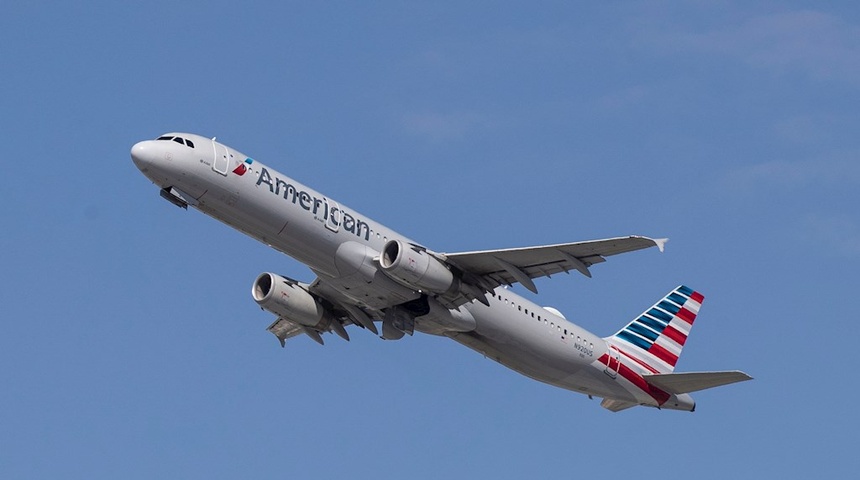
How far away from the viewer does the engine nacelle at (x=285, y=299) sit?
51744 millimetres

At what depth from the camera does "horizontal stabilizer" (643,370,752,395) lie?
5150 cm

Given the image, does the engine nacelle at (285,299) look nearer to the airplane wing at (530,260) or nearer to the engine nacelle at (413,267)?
the engine nacelle at (413,267)

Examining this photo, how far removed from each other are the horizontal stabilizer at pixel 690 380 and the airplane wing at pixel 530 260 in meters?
8.53

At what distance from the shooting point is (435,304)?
160 feet

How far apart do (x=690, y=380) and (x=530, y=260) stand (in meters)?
10.4

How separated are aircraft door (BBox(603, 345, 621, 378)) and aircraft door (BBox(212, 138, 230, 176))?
17.7m

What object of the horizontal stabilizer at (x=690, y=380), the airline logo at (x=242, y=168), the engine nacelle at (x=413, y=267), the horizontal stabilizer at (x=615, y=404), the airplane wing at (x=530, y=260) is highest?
the airline logo at (x=242, y=168)

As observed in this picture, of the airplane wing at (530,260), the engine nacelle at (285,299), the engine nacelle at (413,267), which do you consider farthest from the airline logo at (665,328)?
the engine nacelle at (285,299)

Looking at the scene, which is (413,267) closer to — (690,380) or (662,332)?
(690,380)

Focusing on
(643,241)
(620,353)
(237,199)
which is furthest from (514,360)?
(237,199)

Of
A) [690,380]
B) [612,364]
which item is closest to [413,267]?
[612,364]

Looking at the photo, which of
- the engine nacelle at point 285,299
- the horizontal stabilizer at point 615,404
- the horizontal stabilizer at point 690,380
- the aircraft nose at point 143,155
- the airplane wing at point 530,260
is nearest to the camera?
the aircraft nose at point 143,155

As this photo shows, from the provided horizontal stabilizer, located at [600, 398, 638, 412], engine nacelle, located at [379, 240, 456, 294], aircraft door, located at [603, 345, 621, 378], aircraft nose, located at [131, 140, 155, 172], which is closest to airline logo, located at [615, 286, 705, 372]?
aircraft door, located at [603, 345, 621, 378]

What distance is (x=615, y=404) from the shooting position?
55500 millimetres
